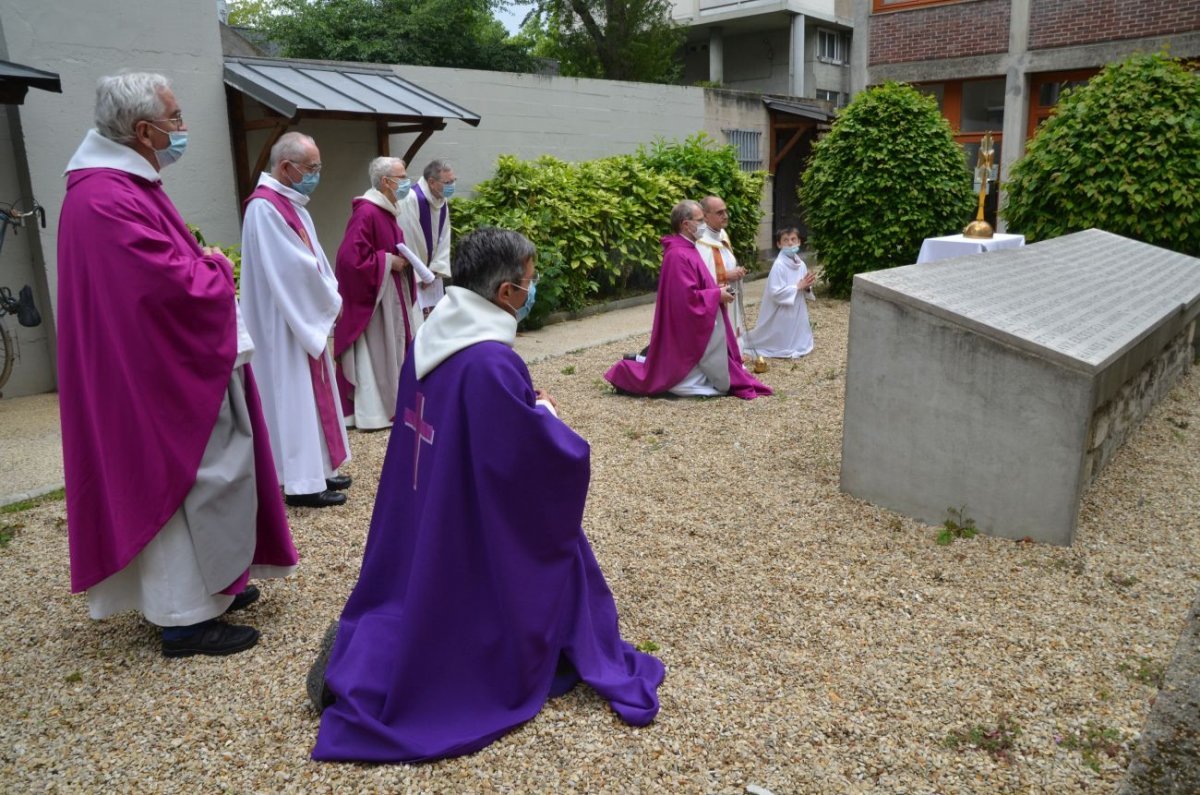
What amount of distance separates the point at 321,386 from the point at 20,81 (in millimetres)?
3456

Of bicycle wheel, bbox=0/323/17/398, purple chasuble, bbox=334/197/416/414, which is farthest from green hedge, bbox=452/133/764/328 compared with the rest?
bicycle wheel, bbox=0/323/17/398

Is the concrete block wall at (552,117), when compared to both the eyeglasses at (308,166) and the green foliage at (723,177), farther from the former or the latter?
the eyeglasses at (308,166)

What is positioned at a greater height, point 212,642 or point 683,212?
point 683,212

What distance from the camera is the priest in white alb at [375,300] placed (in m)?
6.00

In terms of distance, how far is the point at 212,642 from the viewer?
3350 millimetres

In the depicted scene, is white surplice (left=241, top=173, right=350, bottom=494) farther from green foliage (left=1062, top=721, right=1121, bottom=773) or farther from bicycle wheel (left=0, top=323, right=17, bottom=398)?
green foliage (left=1062, top=721, right=1121, bottom=773)

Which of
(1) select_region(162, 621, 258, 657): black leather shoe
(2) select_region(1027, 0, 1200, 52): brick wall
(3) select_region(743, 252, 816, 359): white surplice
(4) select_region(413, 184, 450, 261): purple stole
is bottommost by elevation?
(1) select_region(162, 621, 258, 657): black leather shoe

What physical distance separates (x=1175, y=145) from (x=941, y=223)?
10.1 ft

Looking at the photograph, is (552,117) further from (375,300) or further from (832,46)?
(832,46)

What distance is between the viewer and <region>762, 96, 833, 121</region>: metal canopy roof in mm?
16594

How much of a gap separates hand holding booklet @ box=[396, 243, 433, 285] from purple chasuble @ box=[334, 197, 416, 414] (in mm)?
70

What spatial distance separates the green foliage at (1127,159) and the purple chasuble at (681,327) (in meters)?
4.60

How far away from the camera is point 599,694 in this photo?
2941mm

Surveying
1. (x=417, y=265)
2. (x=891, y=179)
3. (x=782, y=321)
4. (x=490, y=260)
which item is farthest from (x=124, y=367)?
(x=891, y=179)
